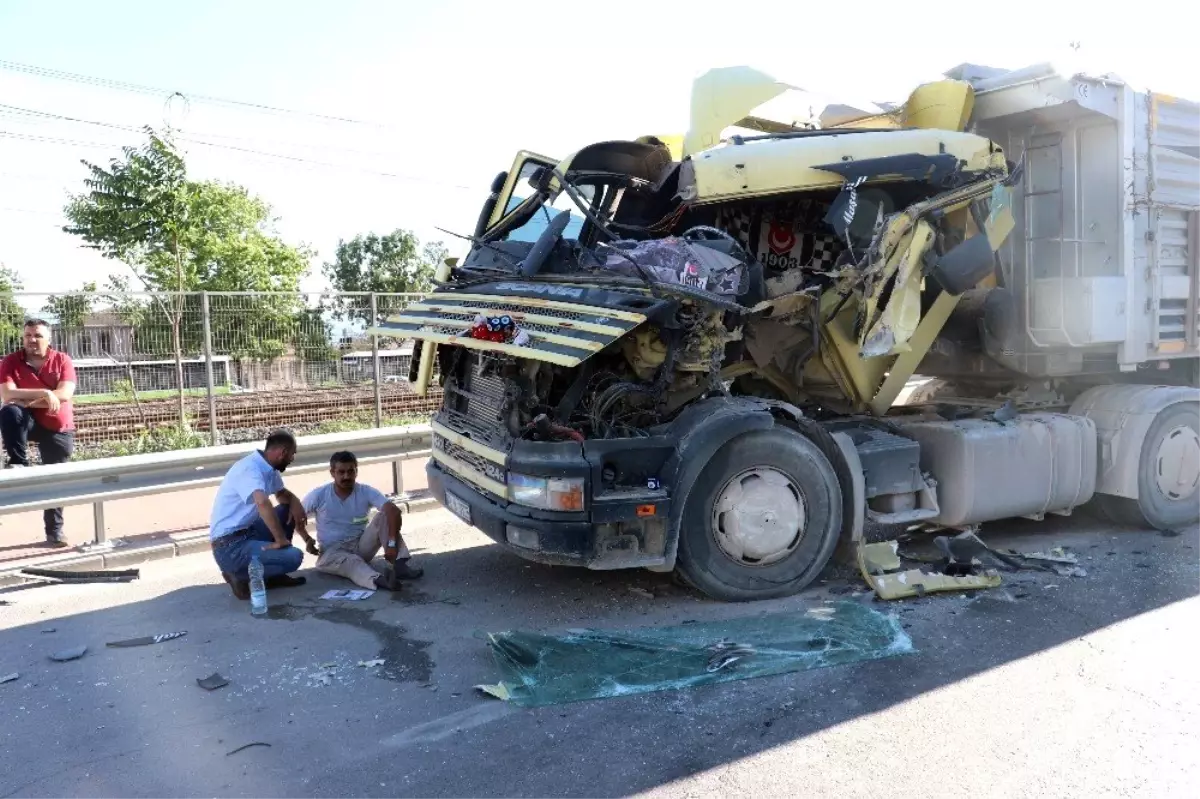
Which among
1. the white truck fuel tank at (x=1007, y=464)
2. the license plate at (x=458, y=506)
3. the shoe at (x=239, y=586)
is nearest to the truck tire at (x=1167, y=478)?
the white truck fuel tank at (x=1007, y=464)

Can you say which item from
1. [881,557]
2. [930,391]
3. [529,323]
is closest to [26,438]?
[529,323]

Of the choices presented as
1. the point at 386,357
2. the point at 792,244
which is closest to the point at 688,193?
the point at 792,244

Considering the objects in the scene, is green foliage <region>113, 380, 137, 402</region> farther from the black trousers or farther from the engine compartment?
the engine compartment

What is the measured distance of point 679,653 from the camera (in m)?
4.36

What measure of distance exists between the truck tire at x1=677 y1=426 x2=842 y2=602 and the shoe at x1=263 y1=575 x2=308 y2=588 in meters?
2.37

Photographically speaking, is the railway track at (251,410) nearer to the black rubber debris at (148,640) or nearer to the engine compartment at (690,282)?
the engine compartment at (690,282)

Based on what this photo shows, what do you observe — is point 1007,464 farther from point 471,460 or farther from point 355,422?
point 355,422

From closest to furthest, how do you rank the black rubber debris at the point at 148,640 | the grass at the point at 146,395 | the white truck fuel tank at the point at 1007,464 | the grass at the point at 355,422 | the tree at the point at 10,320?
1. the black rubber debris at the point at 148,640
2. the white truck fuel tank at the point at 1007,464
3. the tree at the point at 10,320
4. the grass at the point at 146,395
5. the grass at the point at 355,422

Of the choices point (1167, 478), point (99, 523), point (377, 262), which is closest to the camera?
point (99, 523)

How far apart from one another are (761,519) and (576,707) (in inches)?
68.8

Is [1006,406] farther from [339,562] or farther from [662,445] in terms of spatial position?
[339,562]

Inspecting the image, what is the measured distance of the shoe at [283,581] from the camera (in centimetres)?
554

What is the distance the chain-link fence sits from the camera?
9.90 m

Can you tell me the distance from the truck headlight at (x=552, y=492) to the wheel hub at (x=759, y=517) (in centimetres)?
82
